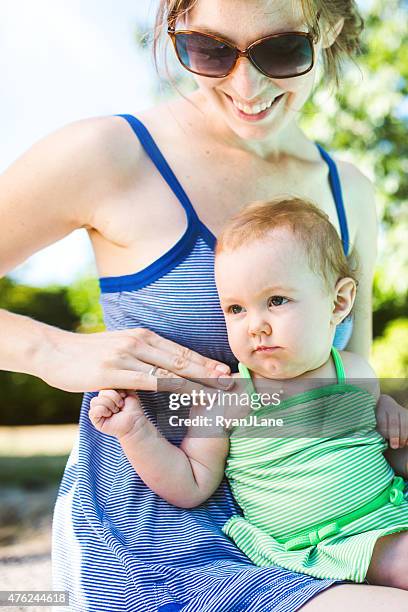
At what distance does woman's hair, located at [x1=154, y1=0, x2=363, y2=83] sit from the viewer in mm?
2178

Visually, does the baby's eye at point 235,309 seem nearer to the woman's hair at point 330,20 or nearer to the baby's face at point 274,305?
the baby's face at point 274,305

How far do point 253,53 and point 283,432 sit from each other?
3.27 ft

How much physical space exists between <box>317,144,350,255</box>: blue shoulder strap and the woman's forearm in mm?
930

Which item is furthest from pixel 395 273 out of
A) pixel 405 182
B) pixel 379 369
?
pixel 379 369

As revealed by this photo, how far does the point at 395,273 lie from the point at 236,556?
658 cm

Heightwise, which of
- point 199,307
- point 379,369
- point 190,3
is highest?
point 190,3

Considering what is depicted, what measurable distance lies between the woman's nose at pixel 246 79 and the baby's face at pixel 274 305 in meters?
0.44

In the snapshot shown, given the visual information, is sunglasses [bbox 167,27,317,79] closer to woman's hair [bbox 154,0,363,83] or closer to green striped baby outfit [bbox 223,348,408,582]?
woman's hair [bbox 154,0,363,83]

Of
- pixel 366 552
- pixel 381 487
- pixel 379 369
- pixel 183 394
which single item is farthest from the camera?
pixel 379 369

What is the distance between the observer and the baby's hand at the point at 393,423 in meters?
2.02

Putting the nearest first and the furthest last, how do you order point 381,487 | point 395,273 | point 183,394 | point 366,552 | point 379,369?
point 366,552 → point 381,487 → point 183,394 → point 395,273 → point 379,369

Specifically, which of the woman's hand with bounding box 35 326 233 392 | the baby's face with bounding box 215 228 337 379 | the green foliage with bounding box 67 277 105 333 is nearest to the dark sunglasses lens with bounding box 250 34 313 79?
the baby's face with bounding box 215 228 337 379

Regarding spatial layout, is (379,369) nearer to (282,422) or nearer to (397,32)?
(397,32)

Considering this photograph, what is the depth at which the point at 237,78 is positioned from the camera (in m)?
2.13
